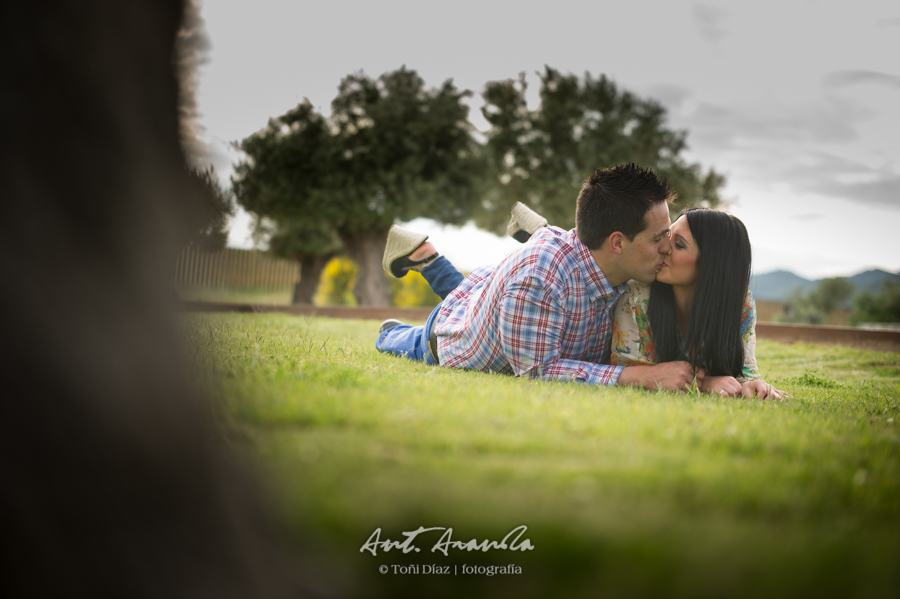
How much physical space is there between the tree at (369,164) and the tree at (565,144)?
1.42 m

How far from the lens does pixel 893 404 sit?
3426 mm

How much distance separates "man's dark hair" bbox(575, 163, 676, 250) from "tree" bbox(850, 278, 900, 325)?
27.6m

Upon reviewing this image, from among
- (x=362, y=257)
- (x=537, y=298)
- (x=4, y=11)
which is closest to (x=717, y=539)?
(x=4, y=11)

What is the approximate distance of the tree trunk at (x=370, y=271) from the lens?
1788cm

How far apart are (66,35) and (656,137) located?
20874 millimetres

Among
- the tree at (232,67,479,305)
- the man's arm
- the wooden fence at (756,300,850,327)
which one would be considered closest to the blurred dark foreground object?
the man's arm

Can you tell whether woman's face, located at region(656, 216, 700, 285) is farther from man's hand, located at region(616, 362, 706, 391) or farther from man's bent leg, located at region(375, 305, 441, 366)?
man's bent leg, located at region(375, 305, 441, 366)

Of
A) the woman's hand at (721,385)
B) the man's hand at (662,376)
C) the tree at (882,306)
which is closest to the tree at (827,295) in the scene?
the tree at (882,306)

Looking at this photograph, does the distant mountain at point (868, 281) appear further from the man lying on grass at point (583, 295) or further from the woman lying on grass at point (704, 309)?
the man lying on grass at point (583, 295)

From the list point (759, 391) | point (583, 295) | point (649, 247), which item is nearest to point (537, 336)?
point (583, 295)

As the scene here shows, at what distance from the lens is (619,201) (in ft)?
11.2

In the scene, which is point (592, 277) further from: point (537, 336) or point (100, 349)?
point (100, 349)

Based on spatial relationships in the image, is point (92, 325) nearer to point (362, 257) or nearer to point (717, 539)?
point (717, 539)

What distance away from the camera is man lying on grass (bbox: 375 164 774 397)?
3285 millimetres
